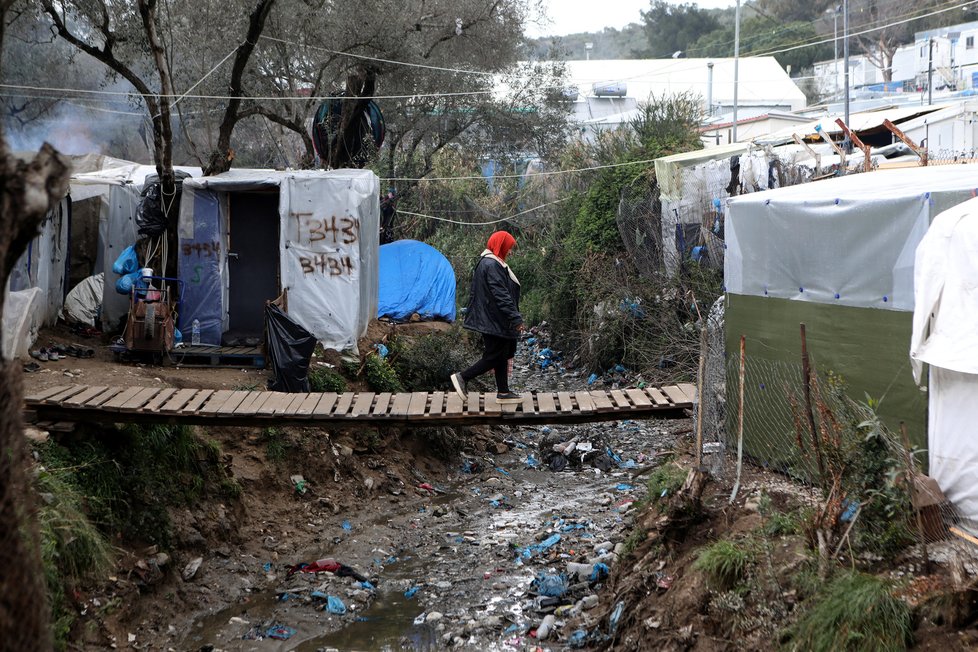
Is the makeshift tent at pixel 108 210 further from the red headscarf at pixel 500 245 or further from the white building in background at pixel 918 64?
the white building in background at pixel 918 64

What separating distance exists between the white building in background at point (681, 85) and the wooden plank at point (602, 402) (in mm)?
22882

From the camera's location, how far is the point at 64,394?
284 inches

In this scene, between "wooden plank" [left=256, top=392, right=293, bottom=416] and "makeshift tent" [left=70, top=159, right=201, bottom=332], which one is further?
"makeshift tent" [left=70, top=159, right=201, bottom=332]

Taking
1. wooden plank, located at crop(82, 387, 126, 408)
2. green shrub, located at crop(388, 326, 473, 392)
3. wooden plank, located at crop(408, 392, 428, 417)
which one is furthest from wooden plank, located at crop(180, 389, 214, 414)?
green shrub, located at crop(388, 326, 473, 392)

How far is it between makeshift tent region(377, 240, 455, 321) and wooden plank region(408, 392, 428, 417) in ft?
21.7

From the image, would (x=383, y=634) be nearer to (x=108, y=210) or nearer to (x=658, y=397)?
(x=658, y=397)

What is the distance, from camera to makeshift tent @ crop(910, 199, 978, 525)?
456 cm

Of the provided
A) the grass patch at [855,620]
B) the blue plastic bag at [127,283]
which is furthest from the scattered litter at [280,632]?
the blue plastic bag at [127,283]

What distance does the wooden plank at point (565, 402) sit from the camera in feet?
24.0

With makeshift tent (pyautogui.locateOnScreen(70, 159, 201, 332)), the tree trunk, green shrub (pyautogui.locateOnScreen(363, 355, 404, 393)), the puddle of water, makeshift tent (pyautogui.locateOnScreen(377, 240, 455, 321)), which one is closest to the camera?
the tree trunk

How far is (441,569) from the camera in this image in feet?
26.1

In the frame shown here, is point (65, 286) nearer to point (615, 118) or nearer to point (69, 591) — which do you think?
point (69, 591)

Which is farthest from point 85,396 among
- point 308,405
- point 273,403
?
point 308,405

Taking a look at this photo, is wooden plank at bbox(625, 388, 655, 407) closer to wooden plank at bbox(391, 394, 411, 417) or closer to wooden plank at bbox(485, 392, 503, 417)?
wooden plank at bbox(485, 392, 503, 417)
